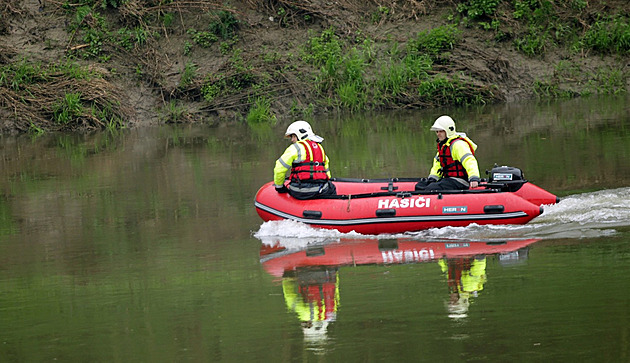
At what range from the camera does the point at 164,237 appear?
1137cm

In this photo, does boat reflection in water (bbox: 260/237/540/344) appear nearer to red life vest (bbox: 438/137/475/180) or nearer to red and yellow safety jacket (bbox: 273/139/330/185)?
red and yellow safety jacket (bbox: 273/139/330/185)

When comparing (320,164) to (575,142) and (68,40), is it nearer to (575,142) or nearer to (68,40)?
(575,142)

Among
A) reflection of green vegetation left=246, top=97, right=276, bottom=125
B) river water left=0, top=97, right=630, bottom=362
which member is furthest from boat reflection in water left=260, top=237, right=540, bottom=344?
reflection of green vegetation left=246, top=97, right=276, bottom=125

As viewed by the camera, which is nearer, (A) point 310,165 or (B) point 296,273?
(B) point 296,273

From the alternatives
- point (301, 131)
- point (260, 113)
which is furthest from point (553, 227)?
point (260, 113)

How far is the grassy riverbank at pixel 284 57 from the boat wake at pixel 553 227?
41.2 feet

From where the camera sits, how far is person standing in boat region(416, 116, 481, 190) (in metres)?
10.9

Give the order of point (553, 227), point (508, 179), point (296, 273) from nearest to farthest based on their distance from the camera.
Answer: point (296, 273)
point (553, 227)
point (508, 179)

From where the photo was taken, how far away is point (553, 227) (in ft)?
33.6

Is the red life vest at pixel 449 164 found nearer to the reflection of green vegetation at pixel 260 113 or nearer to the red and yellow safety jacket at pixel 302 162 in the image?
the red and yellow safety jacket at pixel 302 162

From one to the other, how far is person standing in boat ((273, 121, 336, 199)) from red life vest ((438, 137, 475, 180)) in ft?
4.46

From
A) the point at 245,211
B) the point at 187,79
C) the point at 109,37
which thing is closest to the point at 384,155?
the point at 245,211

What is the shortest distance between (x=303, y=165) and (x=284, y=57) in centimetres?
1422

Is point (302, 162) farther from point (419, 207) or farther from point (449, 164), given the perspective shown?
point (449, 164)
